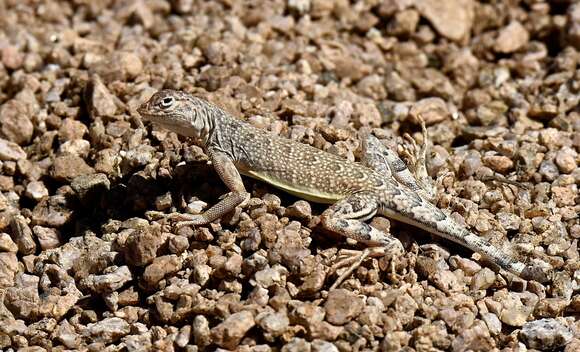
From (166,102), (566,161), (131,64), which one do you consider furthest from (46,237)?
(566,161)

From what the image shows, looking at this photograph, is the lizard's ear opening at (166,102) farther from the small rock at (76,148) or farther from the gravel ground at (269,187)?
the small rock at (76,148)

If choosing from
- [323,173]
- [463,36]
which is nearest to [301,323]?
[323,173]

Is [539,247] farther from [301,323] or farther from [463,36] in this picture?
[463,36]

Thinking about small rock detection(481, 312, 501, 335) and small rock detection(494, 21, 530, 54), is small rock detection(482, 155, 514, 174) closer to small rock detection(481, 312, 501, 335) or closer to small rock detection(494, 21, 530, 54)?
small rock detection(481, 312, 501, 335)

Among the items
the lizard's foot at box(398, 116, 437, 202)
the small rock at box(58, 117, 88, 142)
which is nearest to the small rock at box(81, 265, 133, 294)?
the small rock at box(58, 117, 88, 142)

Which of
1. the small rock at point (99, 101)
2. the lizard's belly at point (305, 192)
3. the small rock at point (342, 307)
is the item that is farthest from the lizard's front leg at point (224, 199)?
the small rock at point (99, 101)

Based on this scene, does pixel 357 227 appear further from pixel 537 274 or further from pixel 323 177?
pixel 537 274
